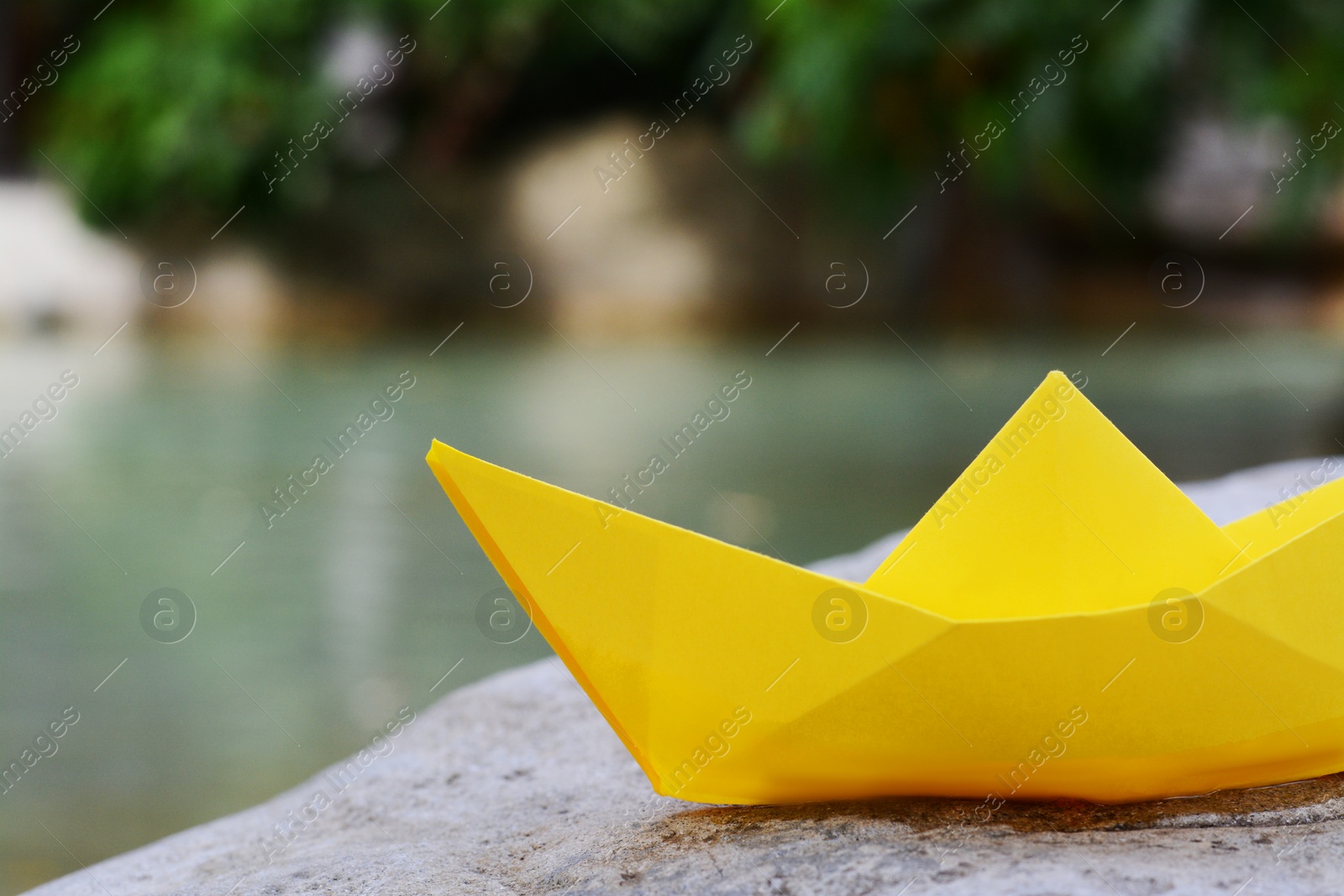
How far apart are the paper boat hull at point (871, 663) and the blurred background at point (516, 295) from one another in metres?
1.18

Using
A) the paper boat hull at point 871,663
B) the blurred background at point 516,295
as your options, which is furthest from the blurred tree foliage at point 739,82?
the paper boat hull at point 871,663

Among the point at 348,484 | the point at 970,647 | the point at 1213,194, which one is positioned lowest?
the point at 970,647

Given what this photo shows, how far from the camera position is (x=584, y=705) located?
1.95 m

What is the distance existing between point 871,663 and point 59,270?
9716 mm

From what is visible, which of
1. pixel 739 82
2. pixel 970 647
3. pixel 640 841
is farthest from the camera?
pixel 739 82

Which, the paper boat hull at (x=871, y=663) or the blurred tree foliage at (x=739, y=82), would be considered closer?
the paper boat hull at (x=871, y=663)

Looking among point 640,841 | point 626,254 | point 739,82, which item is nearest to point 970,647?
point 640,841

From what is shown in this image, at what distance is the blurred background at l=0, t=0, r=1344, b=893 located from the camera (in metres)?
3.02

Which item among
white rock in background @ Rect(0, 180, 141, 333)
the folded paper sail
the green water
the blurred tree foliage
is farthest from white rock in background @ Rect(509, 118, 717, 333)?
the folded paper sail

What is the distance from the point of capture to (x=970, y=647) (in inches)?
44.9

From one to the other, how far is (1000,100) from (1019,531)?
131 inches

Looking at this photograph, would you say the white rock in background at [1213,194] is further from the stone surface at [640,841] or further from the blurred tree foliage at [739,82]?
the stone surface at [640,841]

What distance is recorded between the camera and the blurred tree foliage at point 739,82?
425 cm

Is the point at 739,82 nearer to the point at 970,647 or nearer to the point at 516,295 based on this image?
the point at 516,295
